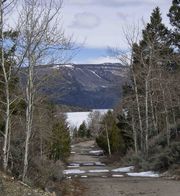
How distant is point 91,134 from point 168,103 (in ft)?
283

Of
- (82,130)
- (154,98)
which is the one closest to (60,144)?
(154,98)

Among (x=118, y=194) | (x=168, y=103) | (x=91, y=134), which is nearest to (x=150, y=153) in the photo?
(x=168, y=103)

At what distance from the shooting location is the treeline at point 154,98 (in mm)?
31227

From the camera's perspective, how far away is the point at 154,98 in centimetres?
4350

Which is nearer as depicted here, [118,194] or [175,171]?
[118,194]

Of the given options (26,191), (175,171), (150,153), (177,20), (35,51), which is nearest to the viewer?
(26,191)

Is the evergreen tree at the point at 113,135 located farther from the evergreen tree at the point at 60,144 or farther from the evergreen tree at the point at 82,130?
the evergreen tree at the point at 82,130

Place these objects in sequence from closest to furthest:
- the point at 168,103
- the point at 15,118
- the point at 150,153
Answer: the point at 15,118
the point at 150,153
the point at 168,103

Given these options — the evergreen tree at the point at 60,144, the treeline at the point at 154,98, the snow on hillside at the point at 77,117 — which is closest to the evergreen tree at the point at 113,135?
the treeline at the point at 154,98

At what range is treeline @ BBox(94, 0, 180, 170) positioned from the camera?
31227 millimetres

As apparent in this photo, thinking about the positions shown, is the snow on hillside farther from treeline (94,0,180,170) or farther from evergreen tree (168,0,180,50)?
evergreen tree (168,0,180,50)

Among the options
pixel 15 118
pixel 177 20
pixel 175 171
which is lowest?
pixel 175 171

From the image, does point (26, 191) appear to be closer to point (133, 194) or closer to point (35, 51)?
point (133, 194)

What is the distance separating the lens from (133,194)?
1526 centimetres
